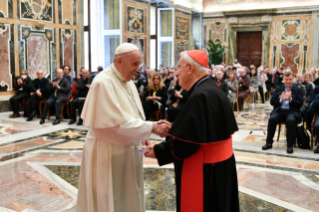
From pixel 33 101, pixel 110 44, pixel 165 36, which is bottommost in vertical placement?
pixel 33 101

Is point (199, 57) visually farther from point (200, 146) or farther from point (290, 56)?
point (290, 56)

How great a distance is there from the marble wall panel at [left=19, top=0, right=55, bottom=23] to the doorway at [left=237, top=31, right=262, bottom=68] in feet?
36.2

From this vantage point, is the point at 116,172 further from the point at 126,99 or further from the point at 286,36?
the point at 286,36

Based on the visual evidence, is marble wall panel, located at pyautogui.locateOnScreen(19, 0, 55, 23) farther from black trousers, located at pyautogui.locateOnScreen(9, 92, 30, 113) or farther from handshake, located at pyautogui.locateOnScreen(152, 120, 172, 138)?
handshake, located at pyautogui.locateOnScreen(152, 120, 172, 138)

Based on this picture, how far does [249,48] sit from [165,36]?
5.00 m

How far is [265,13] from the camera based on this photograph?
16812 mm

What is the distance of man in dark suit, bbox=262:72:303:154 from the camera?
18.7 feet

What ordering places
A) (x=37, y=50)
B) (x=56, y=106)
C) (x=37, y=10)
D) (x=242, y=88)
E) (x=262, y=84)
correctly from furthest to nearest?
(x=262, y=84) < (x=242, y=88) < (x=37, y=50) < (x=37, y=10) < (x=56, y=106)

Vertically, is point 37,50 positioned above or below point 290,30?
below

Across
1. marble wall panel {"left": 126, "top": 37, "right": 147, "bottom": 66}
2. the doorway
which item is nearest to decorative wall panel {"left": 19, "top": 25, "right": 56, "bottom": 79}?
marble wall panel {"left": 126, "top": 37, "right": 147, "bottom": 66}

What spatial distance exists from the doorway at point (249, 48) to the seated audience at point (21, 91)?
12344 mm

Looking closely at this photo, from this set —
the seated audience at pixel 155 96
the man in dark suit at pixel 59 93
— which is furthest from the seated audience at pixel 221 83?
the man in dark suit at pixel 59 93

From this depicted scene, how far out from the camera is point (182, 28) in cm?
1684

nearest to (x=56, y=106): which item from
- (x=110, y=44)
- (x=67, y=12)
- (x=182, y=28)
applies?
(x=67, y=12)
